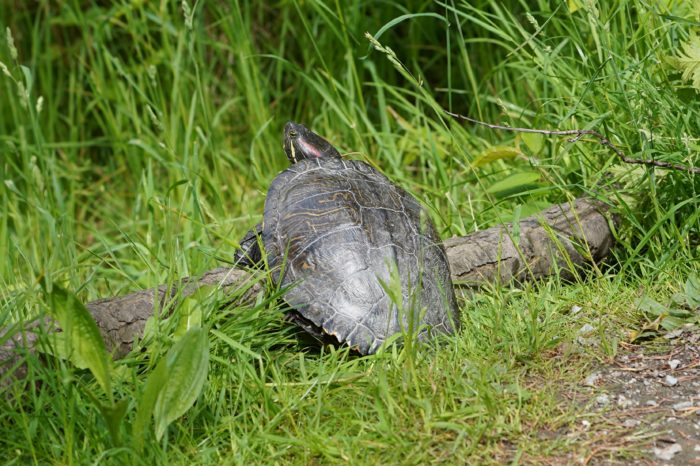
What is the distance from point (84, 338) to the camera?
2100 mm

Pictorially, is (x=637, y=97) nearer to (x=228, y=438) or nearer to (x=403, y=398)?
(x=403, y=398)

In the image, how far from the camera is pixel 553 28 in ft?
13.3

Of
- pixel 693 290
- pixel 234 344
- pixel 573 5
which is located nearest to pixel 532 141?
pixel 573 5

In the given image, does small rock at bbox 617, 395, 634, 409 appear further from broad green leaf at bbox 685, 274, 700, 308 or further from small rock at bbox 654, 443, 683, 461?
broad green leaf at bbox 685, 274, 700, 308

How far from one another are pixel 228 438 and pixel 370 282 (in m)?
0.69

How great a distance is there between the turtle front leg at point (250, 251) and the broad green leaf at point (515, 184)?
103 cm

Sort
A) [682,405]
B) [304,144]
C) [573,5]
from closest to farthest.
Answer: [682,405] < [573,5] < [304,144]

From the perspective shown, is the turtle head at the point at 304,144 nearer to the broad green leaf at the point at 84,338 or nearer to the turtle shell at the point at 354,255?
the turtle shell at the point at 354,255

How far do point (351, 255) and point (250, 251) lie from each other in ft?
1.72

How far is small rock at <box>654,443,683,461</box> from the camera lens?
6.51ft

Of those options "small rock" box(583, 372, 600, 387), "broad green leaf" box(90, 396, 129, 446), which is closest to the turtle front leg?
"broad green leaf" box(90, 396, 129, 446)

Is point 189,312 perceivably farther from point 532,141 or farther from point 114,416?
point 532,141

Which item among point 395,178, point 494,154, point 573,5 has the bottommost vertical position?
point 395,178

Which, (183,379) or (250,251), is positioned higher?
(183,379)
